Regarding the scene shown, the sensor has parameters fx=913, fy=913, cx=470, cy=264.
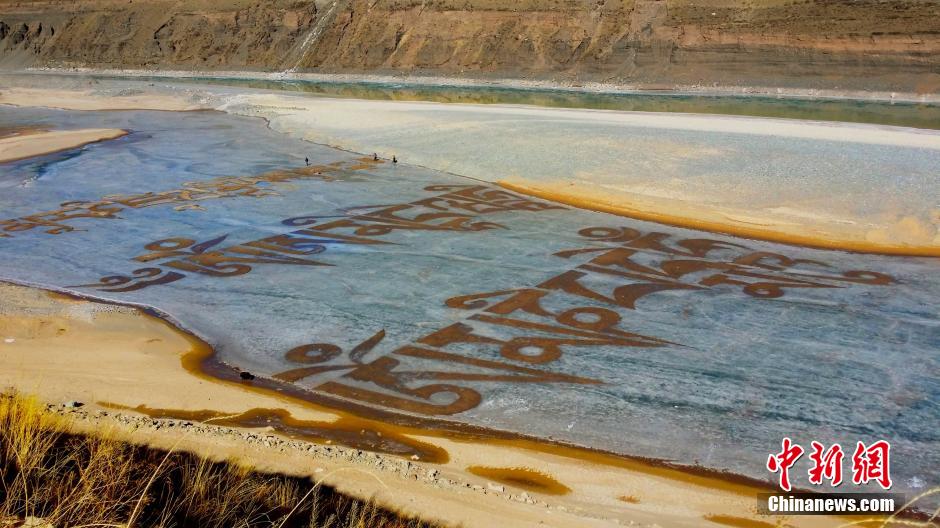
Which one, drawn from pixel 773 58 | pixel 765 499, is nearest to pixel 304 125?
pixel 765 499

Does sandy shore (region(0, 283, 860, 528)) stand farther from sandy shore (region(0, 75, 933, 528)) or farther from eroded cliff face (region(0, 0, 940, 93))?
eroded cliff face (region(0, 0, 940, 93))

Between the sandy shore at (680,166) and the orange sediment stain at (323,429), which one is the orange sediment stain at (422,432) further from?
the sandy shore at (680,166)

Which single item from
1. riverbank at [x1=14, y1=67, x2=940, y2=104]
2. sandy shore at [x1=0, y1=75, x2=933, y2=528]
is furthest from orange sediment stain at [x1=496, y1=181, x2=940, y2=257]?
riverbank at [x1=14, y1=67, x2=940, y2=104]

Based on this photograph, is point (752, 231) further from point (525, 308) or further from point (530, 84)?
point (530, 84)

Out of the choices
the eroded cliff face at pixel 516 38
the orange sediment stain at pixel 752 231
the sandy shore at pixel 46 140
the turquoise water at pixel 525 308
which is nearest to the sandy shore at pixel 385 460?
the turquoise water at pixel 525 308

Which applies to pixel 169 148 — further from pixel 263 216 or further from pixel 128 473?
pixel 128 473

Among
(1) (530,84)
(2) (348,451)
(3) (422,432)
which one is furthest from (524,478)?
(1) (530,84)
